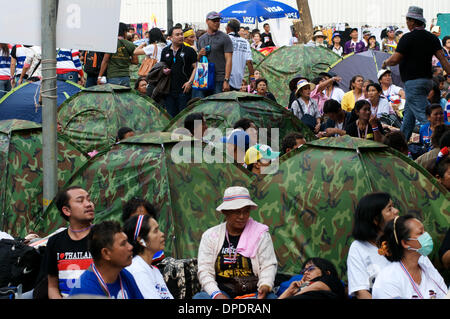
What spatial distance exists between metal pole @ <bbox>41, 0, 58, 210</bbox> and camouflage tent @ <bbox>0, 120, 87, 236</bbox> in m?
1.88

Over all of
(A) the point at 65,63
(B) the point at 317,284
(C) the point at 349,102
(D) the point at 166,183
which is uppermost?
(A) the point at 65,63

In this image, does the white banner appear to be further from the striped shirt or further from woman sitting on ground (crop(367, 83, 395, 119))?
the striped shirt

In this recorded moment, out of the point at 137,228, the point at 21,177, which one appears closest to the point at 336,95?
the point at 21,177

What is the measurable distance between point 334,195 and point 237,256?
1.25m

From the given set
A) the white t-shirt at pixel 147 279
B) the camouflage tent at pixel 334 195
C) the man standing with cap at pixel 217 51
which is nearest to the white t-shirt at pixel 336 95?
the man standing with cap at pixel 217 51

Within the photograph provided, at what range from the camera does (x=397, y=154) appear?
6.88m

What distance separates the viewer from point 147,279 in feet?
16.4

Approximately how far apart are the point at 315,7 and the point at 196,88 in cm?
2636

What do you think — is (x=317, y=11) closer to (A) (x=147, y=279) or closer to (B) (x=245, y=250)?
(B) (x=245, y=250)

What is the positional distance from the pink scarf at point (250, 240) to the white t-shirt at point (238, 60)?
22.8ft

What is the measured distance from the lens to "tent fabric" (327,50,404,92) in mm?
16891

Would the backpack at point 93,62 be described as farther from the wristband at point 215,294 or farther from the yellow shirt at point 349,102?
the wristband at point 215,294

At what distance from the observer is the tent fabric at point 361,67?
16891mm

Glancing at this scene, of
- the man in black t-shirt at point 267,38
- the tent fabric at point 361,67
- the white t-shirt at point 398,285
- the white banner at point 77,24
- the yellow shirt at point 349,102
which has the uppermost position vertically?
the white banner at point 77,24
